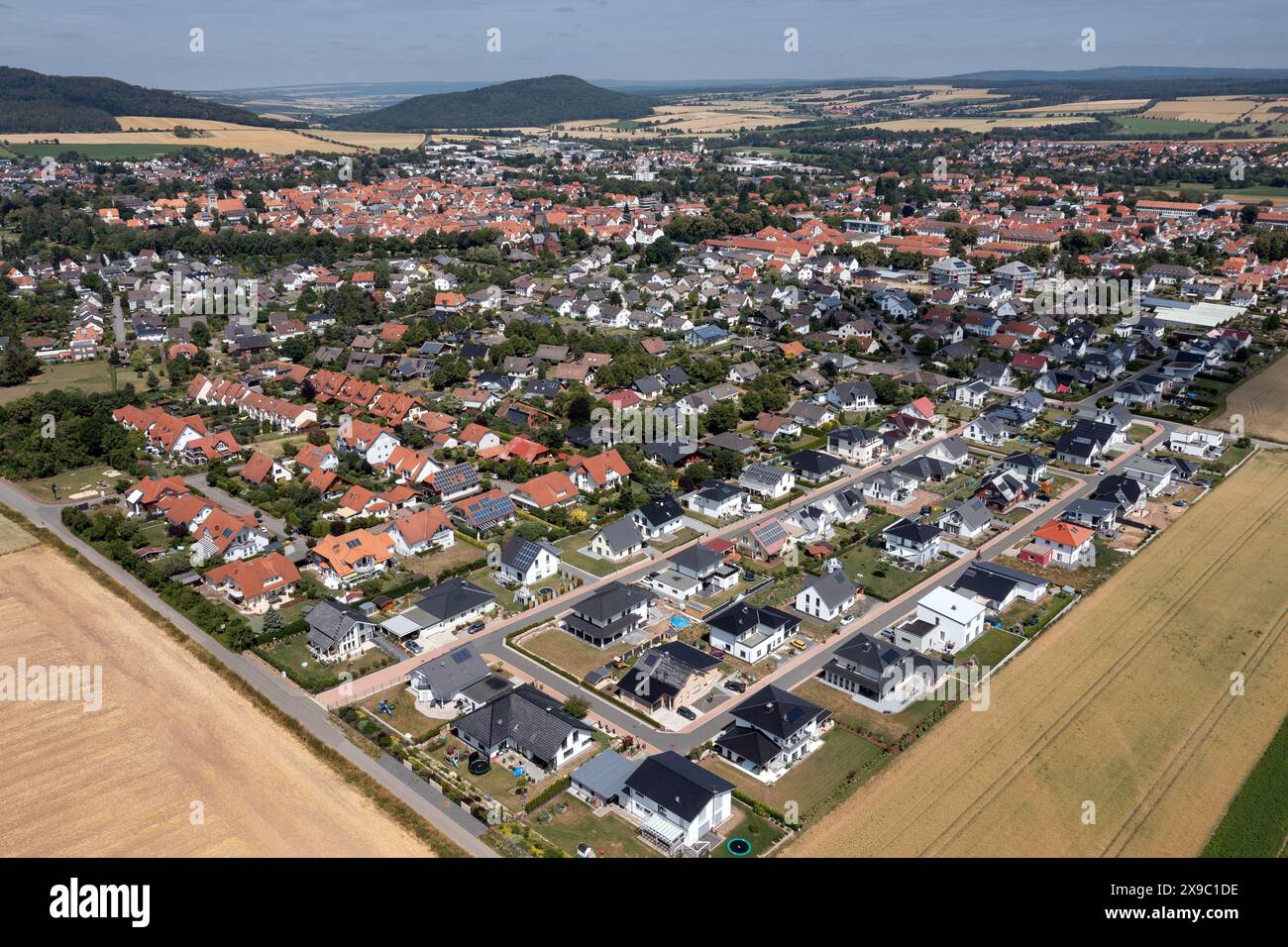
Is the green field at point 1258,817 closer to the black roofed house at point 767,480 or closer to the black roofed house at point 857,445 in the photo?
the black roofed house at point 767,480

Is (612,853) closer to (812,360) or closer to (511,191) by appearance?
(812,360)

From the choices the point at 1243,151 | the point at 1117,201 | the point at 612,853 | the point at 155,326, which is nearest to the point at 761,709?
the point at 612,853

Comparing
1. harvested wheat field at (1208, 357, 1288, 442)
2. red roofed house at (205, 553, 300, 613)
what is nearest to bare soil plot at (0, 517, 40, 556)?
red roofed house at (205, 553, 300, 613)

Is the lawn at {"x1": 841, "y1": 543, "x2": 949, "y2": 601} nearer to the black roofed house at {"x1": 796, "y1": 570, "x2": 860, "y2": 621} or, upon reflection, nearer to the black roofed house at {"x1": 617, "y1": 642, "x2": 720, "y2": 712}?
the black roofed house at {"x1": 796, "y1": 570, "x2": 860, "y2": 621}

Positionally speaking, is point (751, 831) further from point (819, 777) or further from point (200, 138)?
point (200, 138)

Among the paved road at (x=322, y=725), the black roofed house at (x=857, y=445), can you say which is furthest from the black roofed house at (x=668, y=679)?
the black roofed house at (x=857, y=445)
